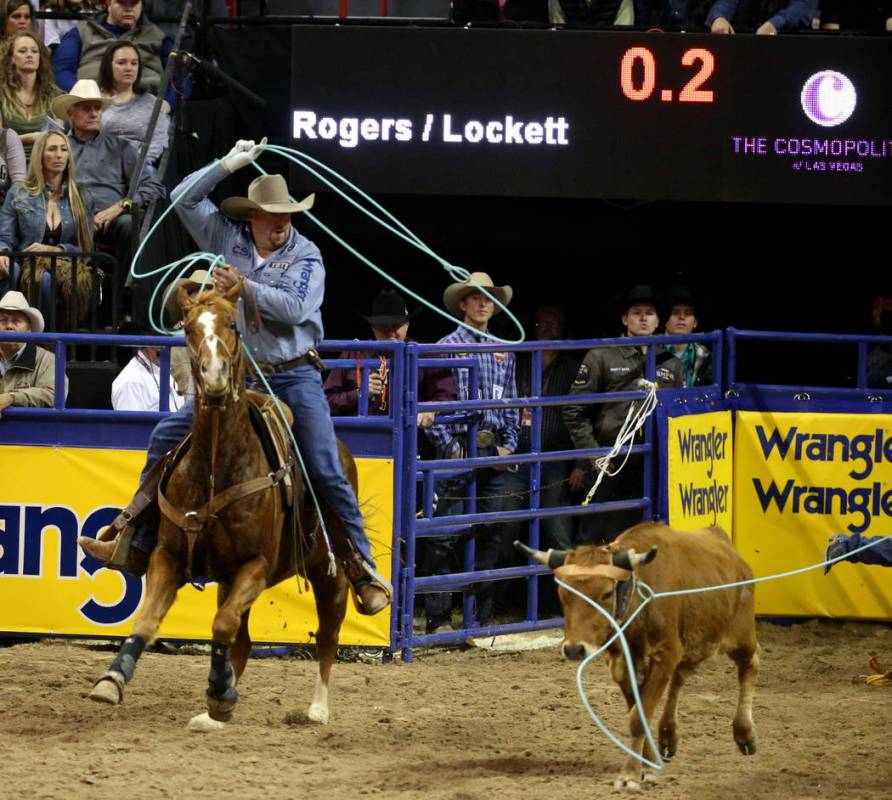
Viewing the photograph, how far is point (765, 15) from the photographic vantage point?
11734 mm

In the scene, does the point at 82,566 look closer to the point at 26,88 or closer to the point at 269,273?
the point at 269,273

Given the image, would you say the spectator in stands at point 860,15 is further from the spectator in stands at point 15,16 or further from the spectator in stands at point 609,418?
the spectator in stands at point 15,16

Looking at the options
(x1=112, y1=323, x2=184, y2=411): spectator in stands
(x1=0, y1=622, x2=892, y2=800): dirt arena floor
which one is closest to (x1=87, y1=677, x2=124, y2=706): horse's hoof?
(x1=0, y1=622, x2=892, y2=800): dirt arena floor

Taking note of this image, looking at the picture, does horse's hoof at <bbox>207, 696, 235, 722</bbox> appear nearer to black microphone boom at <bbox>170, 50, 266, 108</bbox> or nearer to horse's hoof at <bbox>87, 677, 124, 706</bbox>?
horse's hoof at <bbox>87, 677, 124, 706</bbox>

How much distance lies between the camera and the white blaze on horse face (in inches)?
265

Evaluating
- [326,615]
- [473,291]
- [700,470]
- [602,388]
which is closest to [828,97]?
[602,388]

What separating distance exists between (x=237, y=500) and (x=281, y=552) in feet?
2.01

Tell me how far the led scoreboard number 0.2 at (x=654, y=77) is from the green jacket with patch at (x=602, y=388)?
170 centimetres

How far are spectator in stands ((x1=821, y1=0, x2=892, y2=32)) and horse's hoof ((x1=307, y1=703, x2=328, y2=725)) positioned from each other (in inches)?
249

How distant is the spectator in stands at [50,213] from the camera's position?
1055 centimetres

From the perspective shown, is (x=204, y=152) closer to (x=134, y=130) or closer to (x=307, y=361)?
(x=134, y=130)

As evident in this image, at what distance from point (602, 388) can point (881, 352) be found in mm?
2346

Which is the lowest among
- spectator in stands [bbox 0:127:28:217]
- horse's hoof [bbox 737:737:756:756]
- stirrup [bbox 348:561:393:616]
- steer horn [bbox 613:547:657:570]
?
horse's hoof [bbox 737:737:756:756]

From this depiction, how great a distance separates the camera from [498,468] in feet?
33.8
